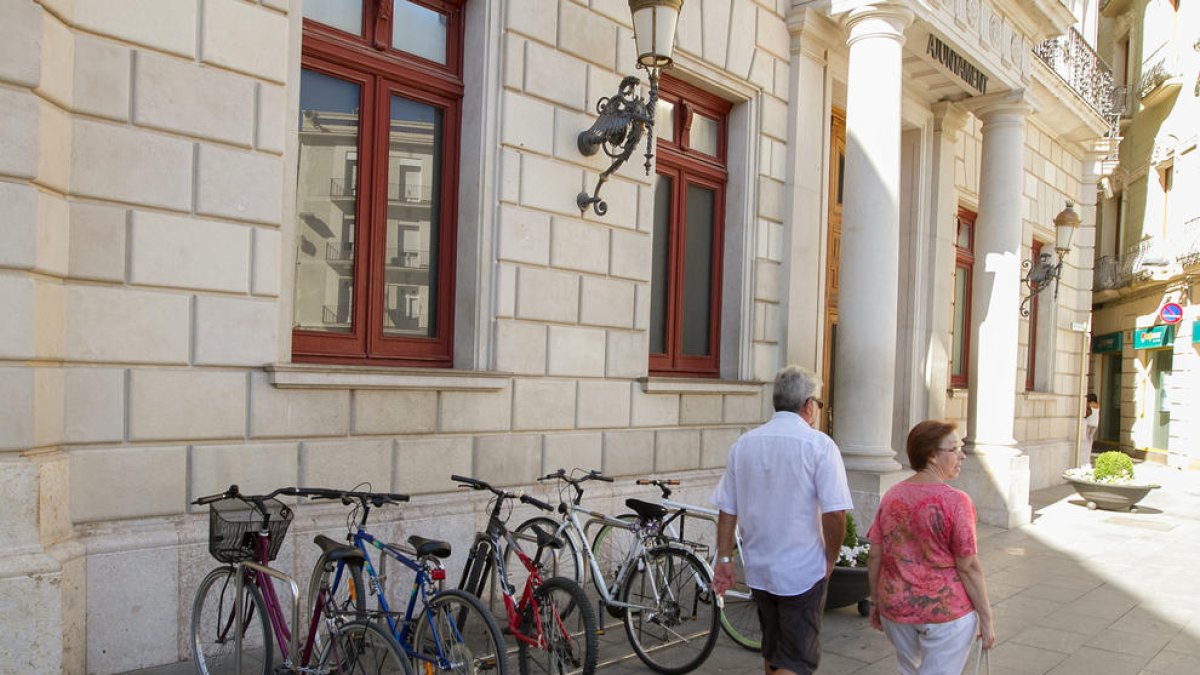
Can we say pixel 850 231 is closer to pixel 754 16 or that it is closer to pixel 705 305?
pixel 705 305

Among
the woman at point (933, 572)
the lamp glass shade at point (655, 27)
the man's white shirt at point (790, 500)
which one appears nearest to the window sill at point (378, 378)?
the lamp glass shade at point (655, 27)

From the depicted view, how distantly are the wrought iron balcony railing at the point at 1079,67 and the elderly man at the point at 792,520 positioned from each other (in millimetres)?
13180

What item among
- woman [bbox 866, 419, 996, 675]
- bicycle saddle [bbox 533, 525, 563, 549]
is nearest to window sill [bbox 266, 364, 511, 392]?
bicycle saddle [bbox 533, 525, 563, 549]

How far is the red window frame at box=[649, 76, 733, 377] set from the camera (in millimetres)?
8781

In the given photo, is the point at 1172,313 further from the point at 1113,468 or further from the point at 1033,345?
the point at 1113,468

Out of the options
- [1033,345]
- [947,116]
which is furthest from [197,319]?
[1033,345]

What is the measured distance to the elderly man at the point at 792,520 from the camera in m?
4.04

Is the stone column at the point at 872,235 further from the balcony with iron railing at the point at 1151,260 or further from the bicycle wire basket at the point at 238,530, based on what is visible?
the balcony with iron railing at the point at 1151,260

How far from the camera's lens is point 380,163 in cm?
636

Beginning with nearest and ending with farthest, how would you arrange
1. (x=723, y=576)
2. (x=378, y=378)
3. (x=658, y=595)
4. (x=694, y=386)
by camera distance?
(x=723, y=576) → (x=658, y=595) → (x=378, y=378) → (x=694, y=386)

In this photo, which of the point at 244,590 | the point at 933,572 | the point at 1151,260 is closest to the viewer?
the point at 933,572

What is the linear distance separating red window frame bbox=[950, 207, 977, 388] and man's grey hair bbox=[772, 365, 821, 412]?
11062mm

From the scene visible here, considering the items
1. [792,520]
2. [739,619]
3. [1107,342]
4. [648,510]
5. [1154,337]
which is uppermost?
[1154,337]

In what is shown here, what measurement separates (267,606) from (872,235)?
23.2 feet
